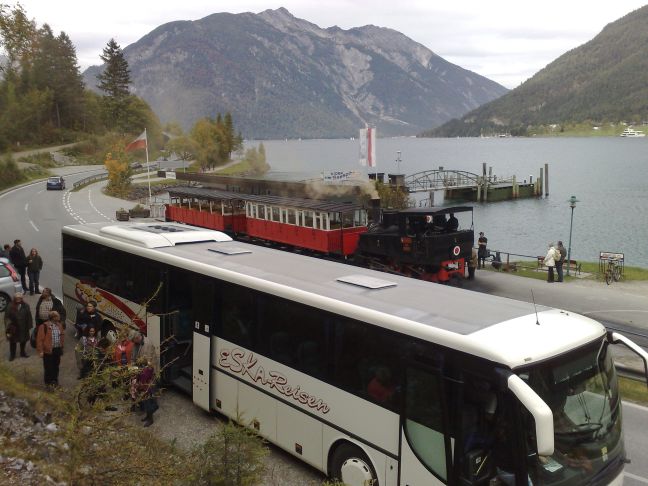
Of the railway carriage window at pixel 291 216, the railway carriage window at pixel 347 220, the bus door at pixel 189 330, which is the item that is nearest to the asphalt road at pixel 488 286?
the bus door at pixel 189 330

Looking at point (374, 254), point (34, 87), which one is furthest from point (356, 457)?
point (34, 87)

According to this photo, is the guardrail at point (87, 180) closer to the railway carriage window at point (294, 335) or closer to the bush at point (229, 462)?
the railway carriage window at point (294, 335)

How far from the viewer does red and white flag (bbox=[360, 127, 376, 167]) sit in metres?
53.7

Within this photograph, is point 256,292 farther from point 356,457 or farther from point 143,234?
point 143,234

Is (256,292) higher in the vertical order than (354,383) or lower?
higher

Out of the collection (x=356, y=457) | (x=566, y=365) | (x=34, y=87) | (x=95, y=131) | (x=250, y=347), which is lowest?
(x=356, y=457)

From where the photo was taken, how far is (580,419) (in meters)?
6.29

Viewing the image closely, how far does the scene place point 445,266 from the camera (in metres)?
22.2

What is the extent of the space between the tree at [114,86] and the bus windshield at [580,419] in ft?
371

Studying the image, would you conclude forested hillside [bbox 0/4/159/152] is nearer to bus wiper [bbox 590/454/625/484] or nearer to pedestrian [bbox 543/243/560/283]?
pedestrian [bbox 543/243/560/283]

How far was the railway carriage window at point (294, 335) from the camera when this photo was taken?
8352mm

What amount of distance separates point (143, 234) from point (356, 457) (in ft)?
23.9

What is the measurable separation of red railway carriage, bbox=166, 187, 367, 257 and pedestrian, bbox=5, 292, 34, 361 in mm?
14153

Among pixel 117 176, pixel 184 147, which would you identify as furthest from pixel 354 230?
pixel 184 147
